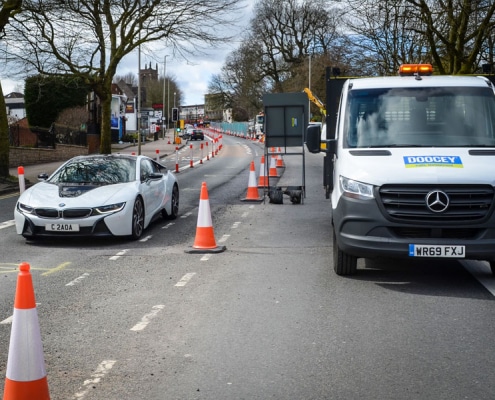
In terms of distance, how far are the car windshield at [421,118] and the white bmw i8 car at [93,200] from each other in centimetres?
384

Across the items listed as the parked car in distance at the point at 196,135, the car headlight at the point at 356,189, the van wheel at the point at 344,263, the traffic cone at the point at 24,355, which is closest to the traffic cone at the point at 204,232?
the van wheel at the point at 344,263

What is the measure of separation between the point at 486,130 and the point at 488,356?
154 inches

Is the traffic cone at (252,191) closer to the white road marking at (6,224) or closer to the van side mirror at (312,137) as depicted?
the white road marking at (6,224)

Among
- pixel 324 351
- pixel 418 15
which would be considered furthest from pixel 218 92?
pixel 324 351

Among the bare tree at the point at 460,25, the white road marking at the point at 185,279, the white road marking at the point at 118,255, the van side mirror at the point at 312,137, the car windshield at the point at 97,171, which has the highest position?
Answer: the bare tree at the point at 460,25

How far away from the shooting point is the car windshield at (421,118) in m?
8.30

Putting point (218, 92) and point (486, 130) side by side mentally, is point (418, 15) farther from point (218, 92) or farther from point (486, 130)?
point (218, 92)

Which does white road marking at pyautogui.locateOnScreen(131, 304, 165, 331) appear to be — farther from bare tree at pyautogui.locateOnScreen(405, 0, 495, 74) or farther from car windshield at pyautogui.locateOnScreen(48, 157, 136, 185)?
bare tree at pyautogui.locateOnScreen(405, 0, 495, 74)

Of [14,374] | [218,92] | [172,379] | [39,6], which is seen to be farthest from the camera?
[218,92]

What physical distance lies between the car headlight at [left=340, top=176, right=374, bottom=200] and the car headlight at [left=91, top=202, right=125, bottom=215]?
13.2ft

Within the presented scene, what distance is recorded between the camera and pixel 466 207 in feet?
24.0

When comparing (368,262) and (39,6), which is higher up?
(39,6)

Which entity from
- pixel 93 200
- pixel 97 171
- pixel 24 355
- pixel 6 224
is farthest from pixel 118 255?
pixel 24 355

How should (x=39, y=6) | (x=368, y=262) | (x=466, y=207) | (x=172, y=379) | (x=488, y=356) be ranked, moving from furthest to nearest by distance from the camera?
(x=39, y=6) → (x=368, y=262) → (x=466, y=207) → (x=488, y=356) → (x=172, y=379)
